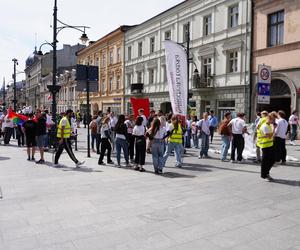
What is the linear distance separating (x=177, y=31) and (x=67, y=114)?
2228cm

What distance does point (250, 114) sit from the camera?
23.5 m

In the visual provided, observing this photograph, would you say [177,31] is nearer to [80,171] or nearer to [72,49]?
[80,171]

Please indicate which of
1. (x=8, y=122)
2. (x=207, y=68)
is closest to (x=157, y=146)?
(x=8, y=122)

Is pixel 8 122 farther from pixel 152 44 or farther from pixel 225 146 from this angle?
pixel 152 44

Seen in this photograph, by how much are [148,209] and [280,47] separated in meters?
18.3

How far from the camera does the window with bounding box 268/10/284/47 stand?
21719 mm

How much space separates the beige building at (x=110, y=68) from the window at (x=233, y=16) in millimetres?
18282

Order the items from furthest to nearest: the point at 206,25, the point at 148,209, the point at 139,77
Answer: the point at 139,77 → the point at 206,25 → the point at 148,209

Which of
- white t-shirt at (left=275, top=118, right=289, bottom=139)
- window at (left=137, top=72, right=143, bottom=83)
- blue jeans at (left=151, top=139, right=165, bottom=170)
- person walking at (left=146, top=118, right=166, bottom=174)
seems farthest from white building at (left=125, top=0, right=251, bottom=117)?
blue jeans at (left=151, top=139, right=165, bottom=170)

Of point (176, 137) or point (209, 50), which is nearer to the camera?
point (176, 137)

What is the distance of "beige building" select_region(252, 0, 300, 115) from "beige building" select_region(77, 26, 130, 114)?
21.6 metres

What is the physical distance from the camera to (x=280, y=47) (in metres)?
21.5

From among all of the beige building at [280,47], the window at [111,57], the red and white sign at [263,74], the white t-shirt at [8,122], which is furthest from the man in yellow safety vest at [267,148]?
the window at [111,57]

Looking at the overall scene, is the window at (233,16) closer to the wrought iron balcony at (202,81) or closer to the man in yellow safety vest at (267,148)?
the wrought iron balcony at (202,81)
